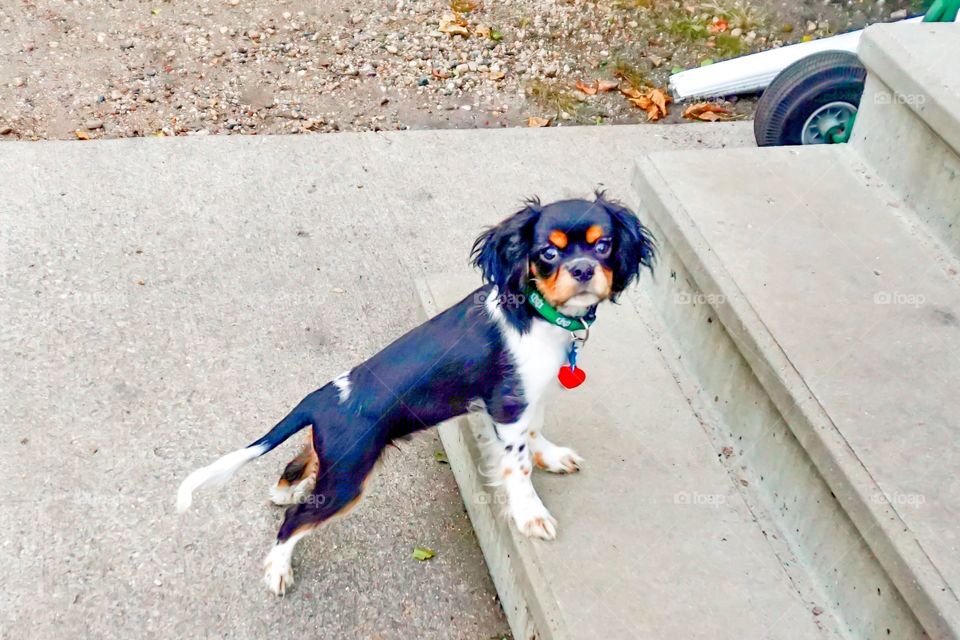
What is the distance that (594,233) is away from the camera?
84.4 inches

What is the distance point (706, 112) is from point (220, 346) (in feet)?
9.61

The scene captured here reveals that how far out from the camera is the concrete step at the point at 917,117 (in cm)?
287

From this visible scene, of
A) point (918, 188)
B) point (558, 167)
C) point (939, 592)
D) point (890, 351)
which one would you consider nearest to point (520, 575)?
point (939, 592)

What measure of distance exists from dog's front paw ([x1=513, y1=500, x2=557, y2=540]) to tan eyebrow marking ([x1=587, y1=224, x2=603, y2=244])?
0.76 m

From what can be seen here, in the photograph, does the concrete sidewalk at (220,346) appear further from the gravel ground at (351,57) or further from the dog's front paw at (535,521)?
the gravel ground at (351,57)

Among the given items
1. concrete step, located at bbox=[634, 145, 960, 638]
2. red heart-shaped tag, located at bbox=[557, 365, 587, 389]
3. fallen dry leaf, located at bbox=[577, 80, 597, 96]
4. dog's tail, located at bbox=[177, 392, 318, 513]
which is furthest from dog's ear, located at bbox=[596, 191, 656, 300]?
fallen dry leaf, located at bbox=[577, 80, 597, 96]

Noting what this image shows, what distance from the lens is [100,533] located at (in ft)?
8.79

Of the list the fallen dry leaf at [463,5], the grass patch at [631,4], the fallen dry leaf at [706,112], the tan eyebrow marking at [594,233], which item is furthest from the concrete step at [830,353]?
the fallen dry leaf at [463,5]

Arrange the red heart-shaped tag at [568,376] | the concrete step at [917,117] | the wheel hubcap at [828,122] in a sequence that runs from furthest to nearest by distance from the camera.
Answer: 1. the wheel hubcap at [828,122]
2. the concrete step at [917,117]
3. the red heart-shaped tag at [568,376]

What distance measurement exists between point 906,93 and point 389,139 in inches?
91.9

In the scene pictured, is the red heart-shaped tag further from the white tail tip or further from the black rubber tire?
the black rubber tire

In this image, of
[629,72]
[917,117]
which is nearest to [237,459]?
[917,117]

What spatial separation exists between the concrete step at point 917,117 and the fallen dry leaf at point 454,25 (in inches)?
104

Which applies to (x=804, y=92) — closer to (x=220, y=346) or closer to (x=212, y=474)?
(x=220, y=346)
